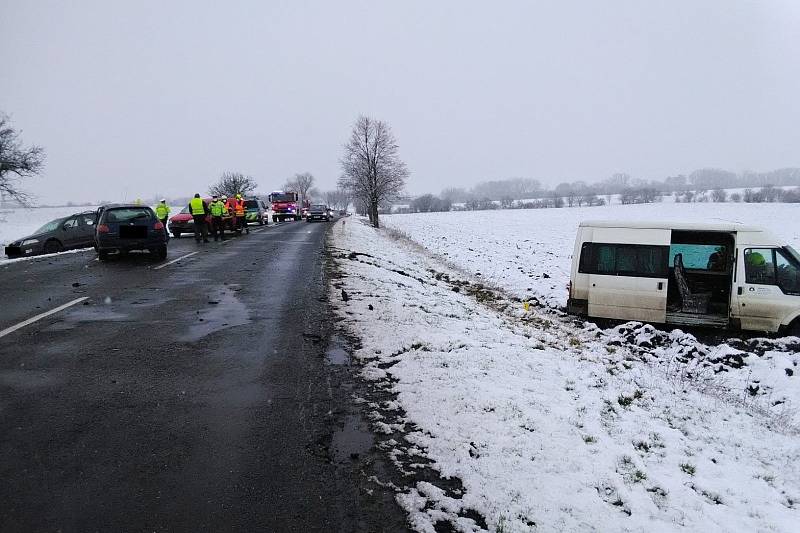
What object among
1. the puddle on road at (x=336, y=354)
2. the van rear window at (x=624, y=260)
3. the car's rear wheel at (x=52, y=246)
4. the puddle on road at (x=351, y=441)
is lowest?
the puddle on road at (x=351, y=441)

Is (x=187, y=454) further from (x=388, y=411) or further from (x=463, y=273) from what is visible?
(x=463, y=273)

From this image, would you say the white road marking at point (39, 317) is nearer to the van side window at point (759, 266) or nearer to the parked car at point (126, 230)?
the parked car at point (126, 230)

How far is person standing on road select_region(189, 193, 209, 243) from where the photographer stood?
20741 mm

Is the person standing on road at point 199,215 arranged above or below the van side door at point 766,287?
above

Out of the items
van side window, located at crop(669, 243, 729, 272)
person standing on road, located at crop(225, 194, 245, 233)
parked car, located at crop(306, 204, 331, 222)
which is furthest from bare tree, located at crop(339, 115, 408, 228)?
van side window, located at crop(669, 243, 729, 272)

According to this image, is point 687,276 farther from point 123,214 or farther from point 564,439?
point 123,214

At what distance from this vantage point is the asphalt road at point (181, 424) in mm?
2992

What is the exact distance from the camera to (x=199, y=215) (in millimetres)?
21125

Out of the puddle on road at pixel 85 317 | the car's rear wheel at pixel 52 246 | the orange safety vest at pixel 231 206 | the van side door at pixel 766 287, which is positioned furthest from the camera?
the orange safety vest at pixel 231 206

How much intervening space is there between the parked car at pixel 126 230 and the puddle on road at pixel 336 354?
10.4 m

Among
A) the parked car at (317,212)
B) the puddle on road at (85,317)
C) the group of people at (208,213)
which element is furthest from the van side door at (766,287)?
the parked car at (317,212)

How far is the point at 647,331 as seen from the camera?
9234 mm

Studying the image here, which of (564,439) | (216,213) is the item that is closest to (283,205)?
(216,213)

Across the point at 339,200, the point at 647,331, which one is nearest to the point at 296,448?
the point at 647,331
